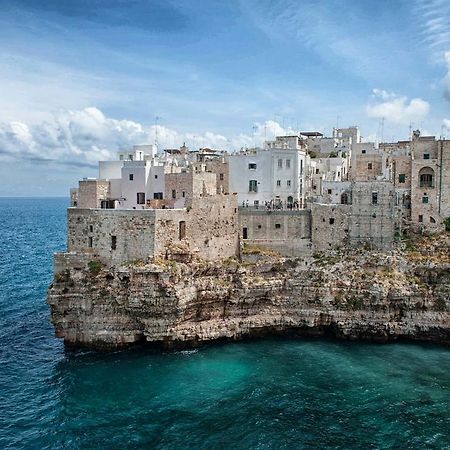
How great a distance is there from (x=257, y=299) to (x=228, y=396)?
12744 mm

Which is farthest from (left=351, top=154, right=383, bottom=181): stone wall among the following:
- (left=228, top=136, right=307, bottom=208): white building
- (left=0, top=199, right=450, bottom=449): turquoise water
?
(left=0, top=199, right=450, bottom=449): turquoise water

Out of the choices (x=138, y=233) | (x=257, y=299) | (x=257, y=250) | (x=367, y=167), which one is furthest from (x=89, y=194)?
(x=367, y=167)

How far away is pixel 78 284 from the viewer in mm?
42031

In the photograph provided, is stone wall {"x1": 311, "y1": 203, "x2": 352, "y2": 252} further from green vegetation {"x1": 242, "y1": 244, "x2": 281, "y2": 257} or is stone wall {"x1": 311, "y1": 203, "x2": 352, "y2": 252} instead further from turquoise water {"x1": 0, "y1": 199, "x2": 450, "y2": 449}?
turquoise water {"x1": 0, "y1": 199, "x2": 450, "y2": 449}

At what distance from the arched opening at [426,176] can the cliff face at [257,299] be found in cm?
723

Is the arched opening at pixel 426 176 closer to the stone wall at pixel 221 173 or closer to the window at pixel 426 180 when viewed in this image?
the window at pixel 426 180

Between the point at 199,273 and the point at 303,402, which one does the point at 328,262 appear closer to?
the point at 199,273

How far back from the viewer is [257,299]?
45125 mm

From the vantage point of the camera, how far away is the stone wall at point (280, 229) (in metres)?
49.8

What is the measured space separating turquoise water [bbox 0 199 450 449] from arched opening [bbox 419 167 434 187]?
1785 centimetres

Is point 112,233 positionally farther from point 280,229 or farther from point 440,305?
point 440,305

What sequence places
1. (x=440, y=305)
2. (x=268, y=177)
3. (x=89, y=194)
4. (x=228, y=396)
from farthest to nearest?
(x=268, y=177) → (x=89, y=194) → (x=440, y=305) → (x=228, y=396)

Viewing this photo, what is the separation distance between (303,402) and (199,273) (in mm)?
15755

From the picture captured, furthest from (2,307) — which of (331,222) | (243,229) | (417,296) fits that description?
(417,296)
